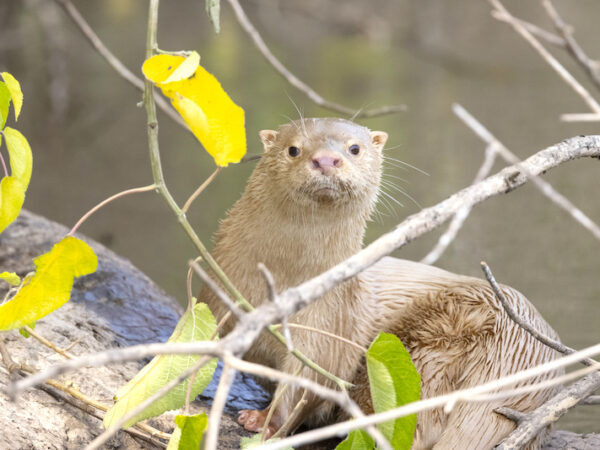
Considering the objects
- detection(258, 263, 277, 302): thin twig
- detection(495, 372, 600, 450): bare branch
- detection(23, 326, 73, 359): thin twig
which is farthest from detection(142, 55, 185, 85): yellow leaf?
detection(495, 372, 600, 450): bare branch

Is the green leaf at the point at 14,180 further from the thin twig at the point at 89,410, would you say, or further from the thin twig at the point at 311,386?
the thin twig at the point at 311,386

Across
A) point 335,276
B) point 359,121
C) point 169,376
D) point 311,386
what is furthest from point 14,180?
point 359,121

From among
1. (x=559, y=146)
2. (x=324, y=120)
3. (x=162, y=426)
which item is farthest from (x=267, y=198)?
(x=559, y=146)

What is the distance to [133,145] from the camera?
5.80 m

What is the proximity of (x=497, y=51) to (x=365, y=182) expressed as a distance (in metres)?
6.52

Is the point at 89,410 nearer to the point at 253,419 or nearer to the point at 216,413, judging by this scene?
the point at 253,419

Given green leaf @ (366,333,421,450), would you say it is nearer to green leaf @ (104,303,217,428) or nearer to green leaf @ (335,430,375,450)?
green leaf @ (335,430,375,450)

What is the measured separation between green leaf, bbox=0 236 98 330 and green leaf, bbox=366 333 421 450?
56 cm

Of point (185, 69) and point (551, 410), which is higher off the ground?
point (185, 69)

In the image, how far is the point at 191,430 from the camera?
1.48 meters

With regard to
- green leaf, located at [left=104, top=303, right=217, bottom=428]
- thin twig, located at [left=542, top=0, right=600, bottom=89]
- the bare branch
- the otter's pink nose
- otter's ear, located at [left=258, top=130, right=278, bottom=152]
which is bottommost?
green leaf, located at [left=104, top=303, right=217, bottom=428]

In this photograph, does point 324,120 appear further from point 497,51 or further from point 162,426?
point 497,51

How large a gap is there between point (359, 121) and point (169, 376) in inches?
167

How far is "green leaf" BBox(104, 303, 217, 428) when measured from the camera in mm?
1579
